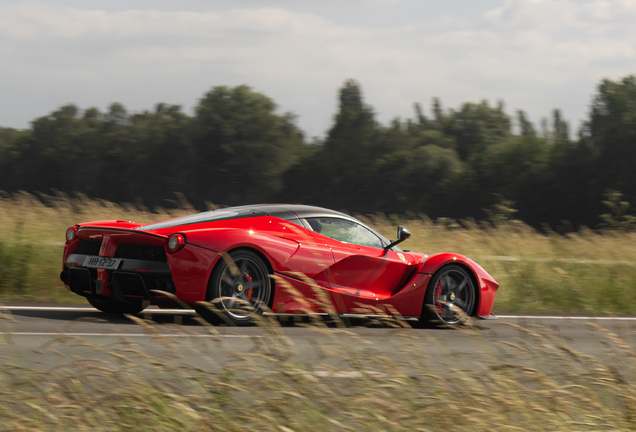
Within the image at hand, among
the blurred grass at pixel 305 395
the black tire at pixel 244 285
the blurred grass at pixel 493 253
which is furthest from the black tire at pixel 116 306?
the blurred grass at pixel 305 395

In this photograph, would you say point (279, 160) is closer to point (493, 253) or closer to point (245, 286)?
point (493, 253)

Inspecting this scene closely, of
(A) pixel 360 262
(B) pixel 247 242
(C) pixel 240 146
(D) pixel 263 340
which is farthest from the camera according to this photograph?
(C) pixel 240 146

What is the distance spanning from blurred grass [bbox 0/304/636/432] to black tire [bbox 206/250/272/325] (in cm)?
267

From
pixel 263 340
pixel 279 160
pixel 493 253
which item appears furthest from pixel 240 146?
pixel 263 340

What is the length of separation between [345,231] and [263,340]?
3.53m

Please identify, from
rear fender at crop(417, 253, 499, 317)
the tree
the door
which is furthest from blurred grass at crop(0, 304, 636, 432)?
the tree

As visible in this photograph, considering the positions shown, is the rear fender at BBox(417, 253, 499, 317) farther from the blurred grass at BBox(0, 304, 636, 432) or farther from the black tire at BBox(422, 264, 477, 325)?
the blurred grass at BBox(0, 304, 636, 432)

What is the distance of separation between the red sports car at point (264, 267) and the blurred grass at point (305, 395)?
2.13m

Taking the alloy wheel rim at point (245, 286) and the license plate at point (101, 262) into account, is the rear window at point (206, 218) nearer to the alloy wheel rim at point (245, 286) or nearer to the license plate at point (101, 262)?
the license plate at point (101, 262)

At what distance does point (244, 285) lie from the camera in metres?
7.00

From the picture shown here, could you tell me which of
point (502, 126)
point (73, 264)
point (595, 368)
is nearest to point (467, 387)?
point (595, 368)

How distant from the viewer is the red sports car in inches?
268

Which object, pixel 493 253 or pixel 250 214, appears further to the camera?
pixel 493 253

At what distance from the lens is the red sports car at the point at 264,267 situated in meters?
6.80
